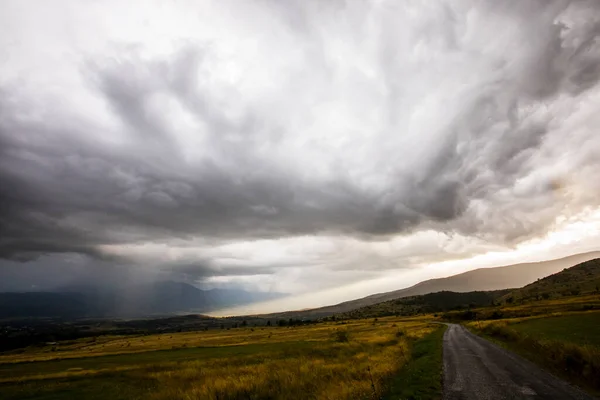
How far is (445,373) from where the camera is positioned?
83.3 feet

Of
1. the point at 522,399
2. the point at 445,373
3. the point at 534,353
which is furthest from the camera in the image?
the point at 534,353

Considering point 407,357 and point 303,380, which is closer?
point 303,380

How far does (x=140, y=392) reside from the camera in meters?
32.9

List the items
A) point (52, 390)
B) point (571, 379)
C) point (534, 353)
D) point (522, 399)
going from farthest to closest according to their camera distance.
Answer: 1. point (52, 390)
2. point (534, 353)
3. point (571, 379)
4. point (522, 399)

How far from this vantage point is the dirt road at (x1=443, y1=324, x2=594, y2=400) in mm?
18191

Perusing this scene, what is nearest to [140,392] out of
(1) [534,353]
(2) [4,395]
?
(2) [4,395]

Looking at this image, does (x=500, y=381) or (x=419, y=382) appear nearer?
(x=500, y=381)

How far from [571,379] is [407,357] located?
52.8 feet

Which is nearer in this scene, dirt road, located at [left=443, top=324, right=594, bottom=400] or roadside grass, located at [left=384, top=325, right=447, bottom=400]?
dirt road, located at [left=443, top=324, right=594, bottom=400]

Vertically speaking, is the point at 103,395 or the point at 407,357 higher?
the point at 407,357

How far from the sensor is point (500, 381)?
2166 centimetres

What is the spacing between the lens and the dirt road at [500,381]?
18191 mm

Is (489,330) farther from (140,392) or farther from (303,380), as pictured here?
(140,392)

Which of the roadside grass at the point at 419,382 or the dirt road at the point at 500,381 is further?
the roadside grass at the point at 419,382
